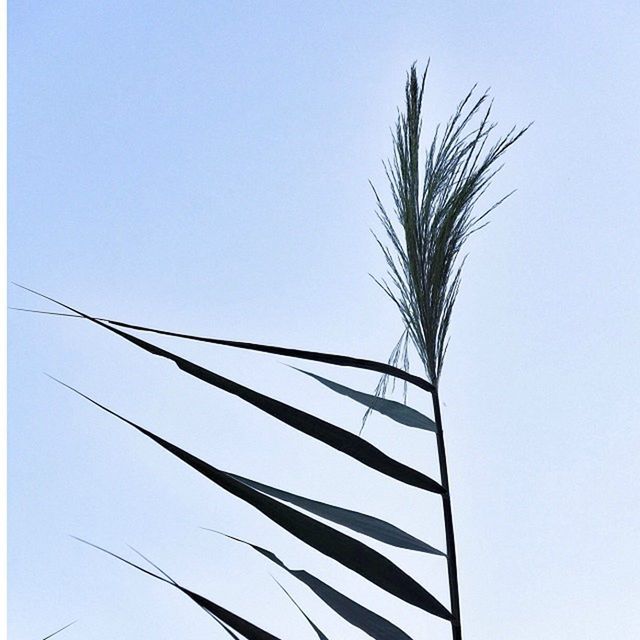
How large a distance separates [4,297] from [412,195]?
1.64 feet

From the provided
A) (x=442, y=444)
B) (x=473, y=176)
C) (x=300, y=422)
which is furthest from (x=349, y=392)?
(x=473, y=176)

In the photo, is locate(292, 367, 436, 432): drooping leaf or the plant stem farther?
locate(292, 367, 436, 432): drooping leaf

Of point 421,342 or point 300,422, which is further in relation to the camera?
point 421,342

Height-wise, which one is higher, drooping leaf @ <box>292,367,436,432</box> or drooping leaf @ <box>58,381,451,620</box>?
drooping leaf @ <box>292,367,436,432</box>

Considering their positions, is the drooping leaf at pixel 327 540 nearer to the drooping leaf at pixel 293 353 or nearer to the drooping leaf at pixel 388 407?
the drooping leaf at pixel 293 353

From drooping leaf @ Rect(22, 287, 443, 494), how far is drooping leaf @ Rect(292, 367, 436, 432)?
95mm

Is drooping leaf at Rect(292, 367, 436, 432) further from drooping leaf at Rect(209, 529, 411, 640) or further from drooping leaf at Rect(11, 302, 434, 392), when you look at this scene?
drooping leaf at Rect(209, 529, 411, 640)

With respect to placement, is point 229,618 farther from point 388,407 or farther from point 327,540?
point 388,407

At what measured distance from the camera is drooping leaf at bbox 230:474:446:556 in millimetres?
538

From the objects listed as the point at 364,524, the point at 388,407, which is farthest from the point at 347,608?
the point at 388,407

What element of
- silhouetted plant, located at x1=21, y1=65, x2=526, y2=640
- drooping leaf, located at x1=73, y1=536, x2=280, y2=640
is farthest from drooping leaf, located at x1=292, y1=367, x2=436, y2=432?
drooping leaf, located at x1=73, y1=536, x2=280, y2=640

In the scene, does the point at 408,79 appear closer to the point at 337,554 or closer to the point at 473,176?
the point at 473,176

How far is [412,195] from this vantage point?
38.0 inches

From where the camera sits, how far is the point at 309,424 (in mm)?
531
